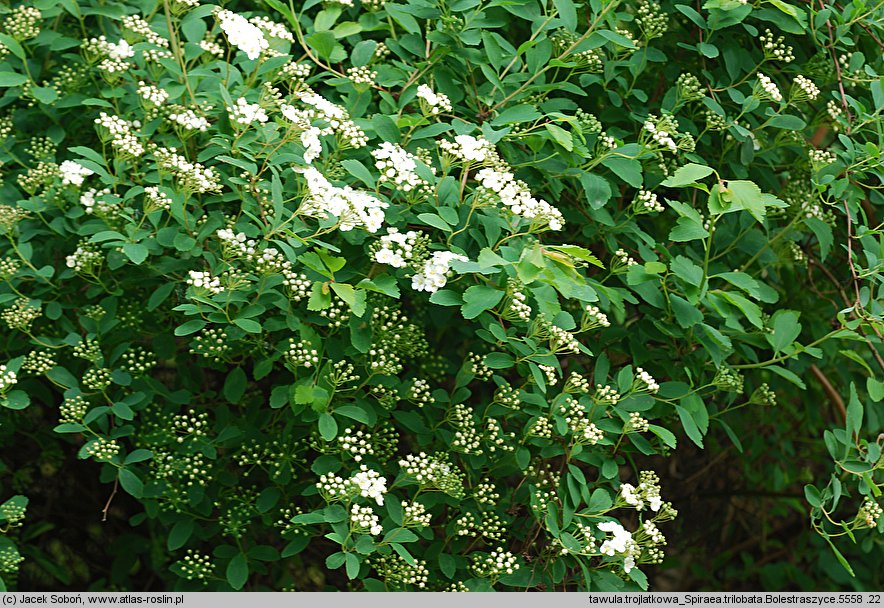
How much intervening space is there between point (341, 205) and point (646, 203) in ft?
2.85

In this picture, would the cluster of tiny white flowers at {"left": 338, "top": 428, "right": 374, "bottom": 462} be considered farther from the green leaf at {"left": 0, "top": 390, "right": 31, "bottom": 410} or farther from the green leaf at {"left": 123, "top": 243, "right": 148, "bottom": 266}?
the green leaf at {"left": 0, "top": 390, "right": 31, "bottom": 410}

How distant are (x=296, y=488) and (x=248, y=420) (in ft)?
0.78

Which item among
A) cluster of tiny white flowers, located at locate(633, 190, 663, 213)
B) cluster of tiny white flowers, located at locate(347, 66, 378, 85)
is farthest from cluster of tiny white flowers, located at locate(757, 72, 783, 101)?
cluster of tiny white flowers, located at locate(347, 66, 378, 85)

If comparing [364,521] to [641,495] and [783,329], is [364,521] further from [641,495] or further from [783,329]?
[783,329]

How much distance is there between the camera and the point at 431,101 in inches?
85.4

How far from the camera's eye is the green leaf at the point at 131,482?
91.4 inches

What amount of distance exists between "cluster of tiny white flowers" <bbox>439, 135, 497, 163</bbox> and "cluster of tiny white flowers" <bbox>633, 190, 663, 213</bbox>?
0.46 meters

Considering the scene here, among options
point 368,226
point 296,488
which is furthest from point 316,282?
point 296,488

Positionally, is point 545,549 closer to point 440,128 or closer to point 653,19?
point 440,128

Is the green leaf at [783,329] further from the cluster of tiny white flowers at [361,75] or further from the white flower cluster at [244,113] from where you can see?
the white flower cluster at [244,113]

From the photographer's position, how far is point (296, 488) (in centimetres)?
249

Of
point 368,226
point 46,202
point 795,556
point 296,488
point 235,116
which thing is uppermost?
point 235,116

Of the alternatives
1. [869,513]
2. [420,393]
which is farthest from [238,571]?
[869,513]

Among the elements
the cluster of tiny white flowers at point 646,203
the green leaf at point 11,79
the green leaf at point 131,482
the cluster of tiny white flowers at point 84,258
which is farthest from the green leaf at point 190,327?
the cluster of tiny white flowers at point 646,203
